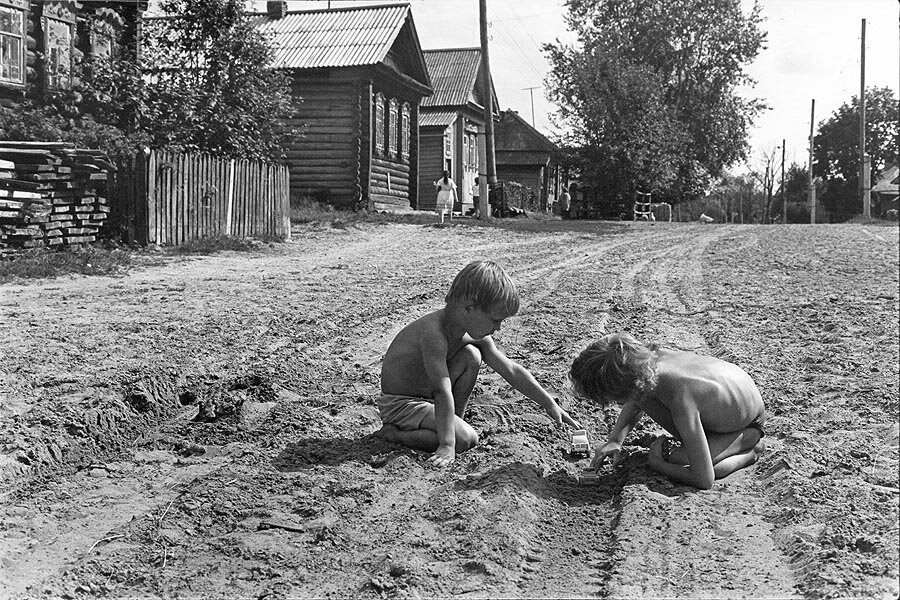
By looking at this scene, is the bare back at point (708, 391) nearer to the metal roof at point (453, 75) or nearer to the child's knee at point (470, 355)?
the child's knee at point (470, 355)

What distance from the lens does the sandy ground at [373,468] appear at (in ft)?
10.2

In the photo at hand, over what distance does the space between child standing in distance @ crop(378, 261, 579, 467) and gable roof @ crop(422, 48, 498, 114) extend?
3445 cm

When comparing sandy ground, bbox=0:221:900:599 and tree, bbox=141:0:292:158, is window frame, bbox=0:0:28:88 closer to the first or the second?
tree, bbox=141:0:292:158

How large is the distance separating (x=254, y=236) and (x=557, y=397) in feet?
38.1

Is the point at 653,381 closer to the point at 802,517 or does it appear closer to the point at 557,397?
the point at 802,517

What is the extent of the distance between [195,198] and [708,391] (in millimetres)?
11928

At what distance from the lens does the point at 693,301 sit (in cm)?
962

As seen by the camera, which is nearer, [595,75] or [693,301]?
[693,301]

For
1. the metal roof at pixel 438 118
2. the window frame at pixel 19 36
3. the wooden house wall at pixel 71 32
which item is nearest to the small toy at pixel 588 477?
the wooden house wall at pixel 71 32

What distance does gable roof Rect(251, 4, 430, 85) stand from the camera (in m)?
24.1

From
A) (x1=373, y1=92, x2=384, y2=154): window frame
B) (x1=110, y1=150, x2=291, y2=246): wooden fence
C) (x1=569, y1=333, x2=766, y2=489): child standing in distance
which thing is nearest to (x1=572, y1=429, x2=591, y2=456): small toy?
(x1=569, y1=333, x2=766, y2=489): child standing in distance

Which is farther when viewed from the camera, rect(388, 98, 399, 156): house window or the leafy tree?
the leafy tree

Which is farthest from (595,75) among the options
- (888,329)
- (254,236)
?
(888,329)

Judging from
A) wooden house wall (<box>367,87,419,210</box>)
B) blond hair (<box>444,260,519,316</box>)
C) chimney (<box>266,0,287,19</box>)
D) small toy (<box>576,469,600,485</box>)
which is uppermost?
chimney (<box>266,0,287,19</box>)
